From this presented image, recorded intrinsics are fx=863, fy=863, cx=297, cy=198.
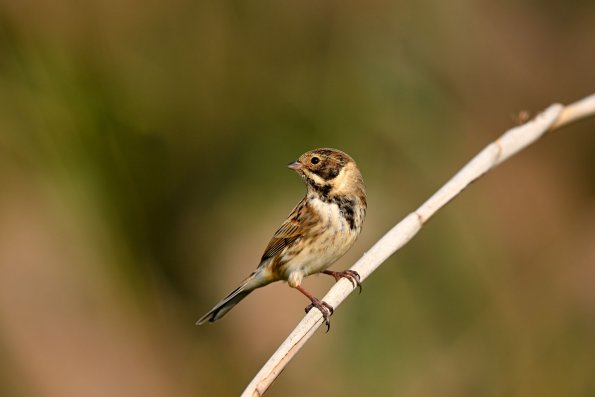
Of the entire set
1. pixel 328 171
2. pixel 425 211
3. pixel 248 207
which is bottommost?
pixel 248 207

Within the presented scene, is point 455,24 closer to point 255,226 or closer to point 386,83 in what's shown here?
point 386,83

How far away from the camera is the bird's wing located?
163 inches

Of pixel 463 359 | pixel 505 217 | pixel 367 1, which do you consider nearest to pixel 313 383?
pixel 463 359

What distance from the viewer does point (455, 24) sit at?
255 inches

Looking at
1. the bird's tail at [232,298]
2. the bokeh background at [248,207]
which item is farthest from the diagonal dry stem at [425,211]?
the bokeh background at [248,207]

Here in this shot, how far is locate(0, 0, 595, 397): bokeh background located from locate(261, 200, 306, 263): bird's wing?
1.21 meters

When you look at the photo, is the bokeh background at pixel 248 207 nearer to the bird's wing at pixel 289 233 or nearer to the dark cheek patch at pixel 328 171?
the bird's wing at pixel 289 233

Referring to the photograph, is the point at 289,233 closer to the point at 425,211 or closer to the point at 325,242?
the point at 325,242

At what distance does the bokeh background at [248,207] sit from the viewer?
17.8ft

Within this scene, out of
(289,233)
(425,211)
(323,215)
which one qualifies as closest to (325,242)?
(323,215)

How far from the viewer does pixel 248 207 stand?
230 inches

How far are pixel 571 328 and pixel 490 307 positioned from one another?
1.80 ft

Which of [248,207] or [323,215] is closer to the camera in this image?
[323,215]

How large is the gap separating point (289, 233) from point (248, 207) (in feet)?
5.53
